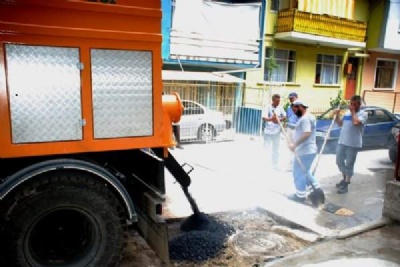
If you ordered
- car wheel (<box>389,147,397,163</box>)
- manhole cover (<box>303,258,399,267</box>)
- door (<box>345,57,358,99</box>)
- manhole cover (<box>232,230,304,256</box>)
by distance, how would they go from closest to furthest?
manhole cover (<box>303,258,399,267</box>)
manhole cover (<box>232,230,304,256</box>)
car wheel (<box>389,147,397,163</box>)
door (<box>345,57,358,99</box>)

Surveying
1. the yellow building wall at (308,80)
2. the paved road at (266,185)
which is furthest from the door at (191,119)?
the yellow building wall at (308,80)

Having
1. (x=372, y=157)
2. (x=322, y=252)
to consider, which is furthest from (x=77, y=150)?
(x=372, y=157)

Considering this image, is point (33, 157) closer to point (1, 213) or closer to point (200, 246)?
point (1, 213)

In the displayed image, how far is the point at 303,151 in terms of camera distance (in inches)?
251

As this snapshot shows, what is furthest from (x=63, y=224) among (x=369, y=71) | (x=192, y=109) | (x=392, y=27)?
(x=369, y=71)

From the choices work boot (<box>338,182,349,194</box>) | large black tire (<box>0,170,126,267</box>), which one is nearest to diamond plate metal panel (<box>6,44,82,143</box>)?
large black tire (<box>0,170,126,267</box>)

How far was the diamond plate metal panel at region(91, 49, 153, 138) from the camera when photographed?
3479 mm

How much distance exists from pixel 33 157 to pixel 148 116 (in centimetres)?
110

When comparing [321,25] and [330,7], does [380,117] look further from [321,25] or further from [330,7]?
[330,7]

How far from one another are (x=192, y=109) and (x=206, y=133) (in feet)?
3.01

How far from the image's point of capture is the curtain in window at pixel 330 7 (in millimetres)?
17328

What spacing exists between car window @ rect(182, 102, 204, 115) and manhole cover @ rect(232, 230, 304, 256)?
24.8 ft

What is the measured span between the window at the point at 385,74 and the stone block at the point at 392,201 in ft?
61.7

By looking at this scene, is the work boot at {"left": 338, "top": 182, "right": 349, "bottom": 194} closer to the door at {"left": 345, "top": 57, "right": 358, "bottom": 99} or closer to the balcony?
the balcony
